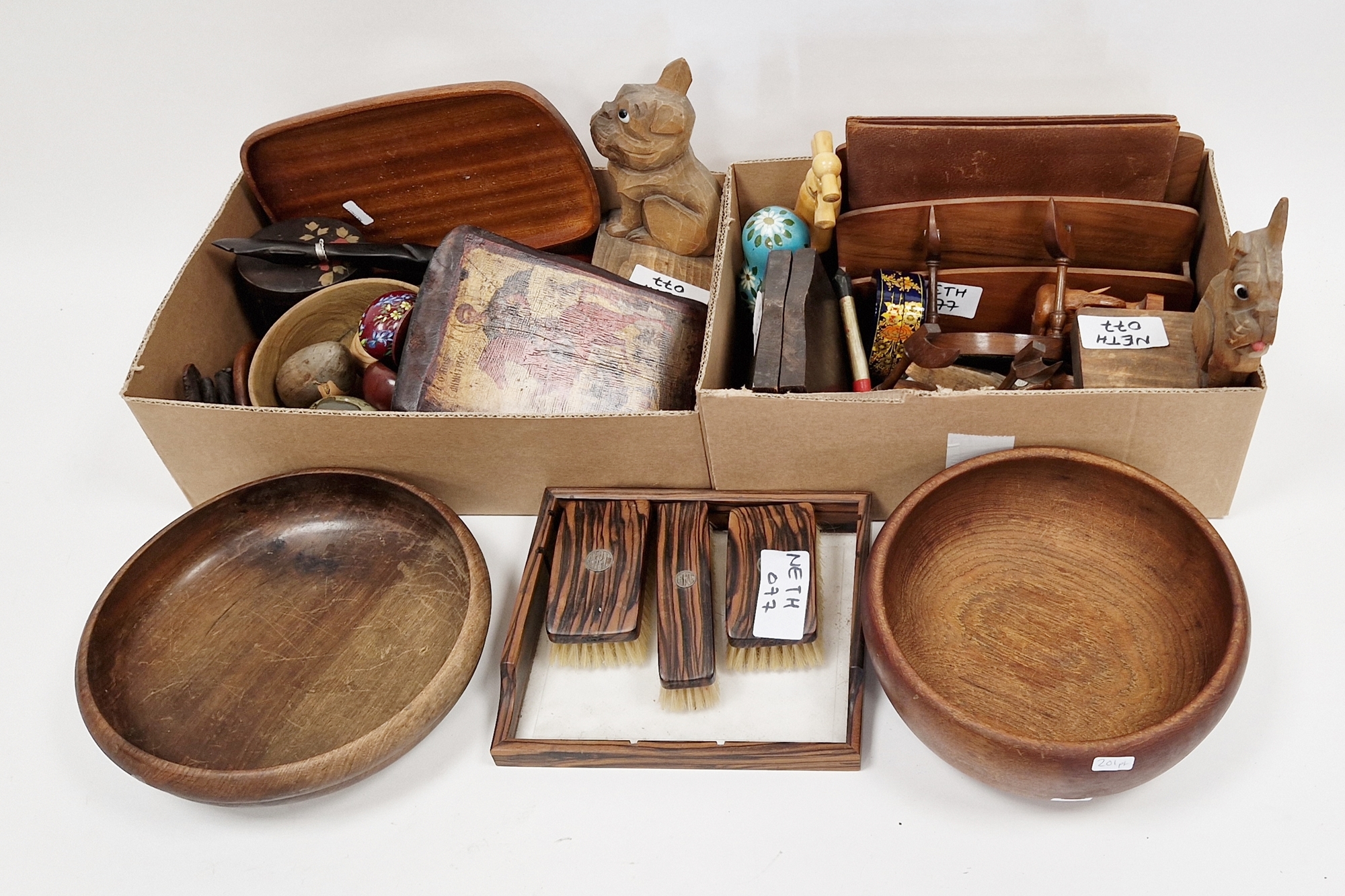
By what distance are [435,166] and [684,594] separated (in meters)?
0.76

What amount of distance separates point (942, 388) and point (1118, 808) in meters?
0.47

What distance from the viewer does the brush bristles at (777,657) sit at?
1203 millimetres

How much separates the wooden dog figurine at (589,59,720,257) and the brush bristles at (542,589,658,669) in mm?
546

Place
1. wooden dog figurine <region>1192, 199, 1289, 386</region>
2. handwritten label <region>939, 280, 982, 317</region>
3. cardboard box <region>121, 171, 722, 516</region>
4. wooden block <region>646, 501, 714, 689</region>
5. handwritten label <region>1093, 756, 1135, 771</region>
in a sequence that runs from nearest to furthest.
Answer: handwritten label <region>1093, 756, 1135, 771</region>, wooden dog figurine <region>1192, 199, 1289, 386</region>, wooden block <region>646, 501, 714, 689</region>, cardboard box <region>121, 171, 722, 516</region>, handwritten label <region>939, 280, 982, 317</region>

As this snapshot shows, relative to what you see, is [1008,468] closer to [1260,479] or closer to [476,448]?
[1260,479]

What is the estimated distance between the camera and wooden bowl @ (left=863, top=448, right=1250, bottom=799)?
99 centimetres

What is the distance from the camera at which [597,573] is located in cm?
126

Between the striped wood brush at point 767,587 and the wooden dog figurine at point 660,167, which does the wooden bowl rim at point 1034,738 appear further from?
the wooden dog figurine at point 660,167

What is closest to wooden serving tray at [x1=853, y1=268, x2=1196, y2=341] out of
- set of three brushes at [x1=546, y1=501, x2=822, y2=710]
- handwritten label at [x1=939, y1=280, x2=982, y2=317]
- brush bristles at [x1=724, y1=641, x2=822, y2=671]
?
handwritten label at [x1=939, y1=280, x2=982, y2=317]

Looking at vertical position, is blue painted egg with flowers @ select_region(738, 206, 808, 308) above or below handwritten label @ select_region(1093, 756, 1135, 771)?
above

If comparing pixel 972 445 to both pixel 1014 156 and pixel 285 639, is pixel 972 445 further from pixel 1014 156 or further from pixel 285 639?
pixel 285 639

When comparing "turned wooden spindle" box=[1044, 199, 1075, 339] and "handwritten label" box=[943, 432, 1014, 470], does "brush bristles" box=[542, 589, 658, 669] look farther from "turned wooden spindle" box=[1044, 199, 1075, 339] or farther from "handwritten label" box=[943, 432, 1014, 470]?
"turned wooden spindle" box=[1044, 199, 1075, 339]

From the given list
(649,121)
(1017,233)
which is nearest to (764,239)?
(649,121)

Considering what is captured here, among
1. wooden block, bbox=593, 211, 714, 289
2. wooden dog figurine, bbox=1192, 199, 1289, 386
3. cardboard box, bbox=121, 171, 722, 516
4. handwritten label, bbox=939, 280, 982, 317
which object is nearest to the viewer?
wooden dog figurine, bbox=1192, 199, 1289, 386
